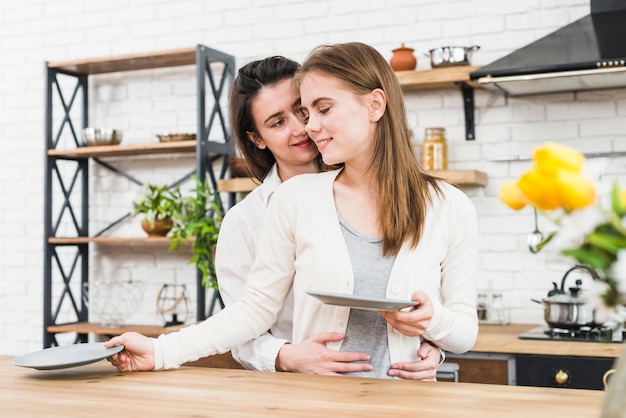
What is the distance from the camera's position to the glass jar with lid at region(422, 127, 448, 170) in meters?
3.63

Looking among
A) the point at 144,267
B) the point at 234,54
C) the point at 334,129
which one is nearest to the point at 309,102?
the point at 334,129

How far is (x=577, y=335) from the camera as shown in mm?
3080

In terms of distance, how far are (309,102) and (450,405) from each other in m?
0.87

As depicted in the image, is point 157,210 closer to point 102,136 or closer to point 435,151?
point 102,136

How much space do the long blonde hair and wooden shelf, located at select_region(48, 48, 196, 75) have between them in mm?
2341

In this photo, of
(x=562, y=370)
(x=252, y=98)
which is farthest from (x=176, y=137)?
(x=562, y=370)

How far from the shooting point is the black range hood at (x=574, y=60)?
3.07m

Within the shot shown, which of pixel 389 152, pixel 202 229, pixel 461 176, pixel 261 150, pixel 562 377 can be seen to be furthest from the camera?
pixel 202 229

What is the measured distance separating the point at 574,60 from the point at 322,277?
1.78 meters

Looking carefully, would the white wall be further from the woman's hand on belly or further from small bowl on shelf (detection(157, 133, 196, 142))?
the woman's hand on belly

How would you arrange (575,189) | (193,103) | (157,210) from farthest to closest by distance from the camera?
(193,103) < (157,210) < (575,189)

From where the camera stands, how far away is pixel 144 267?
14.7 feet

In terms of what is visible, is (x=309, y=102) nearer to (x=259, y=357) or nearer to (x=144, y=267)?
(x=259, y=357)

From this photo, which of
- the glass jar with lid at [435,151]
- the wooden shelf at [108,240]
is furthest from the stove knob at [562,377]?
the wooden shelf at [108,240]
